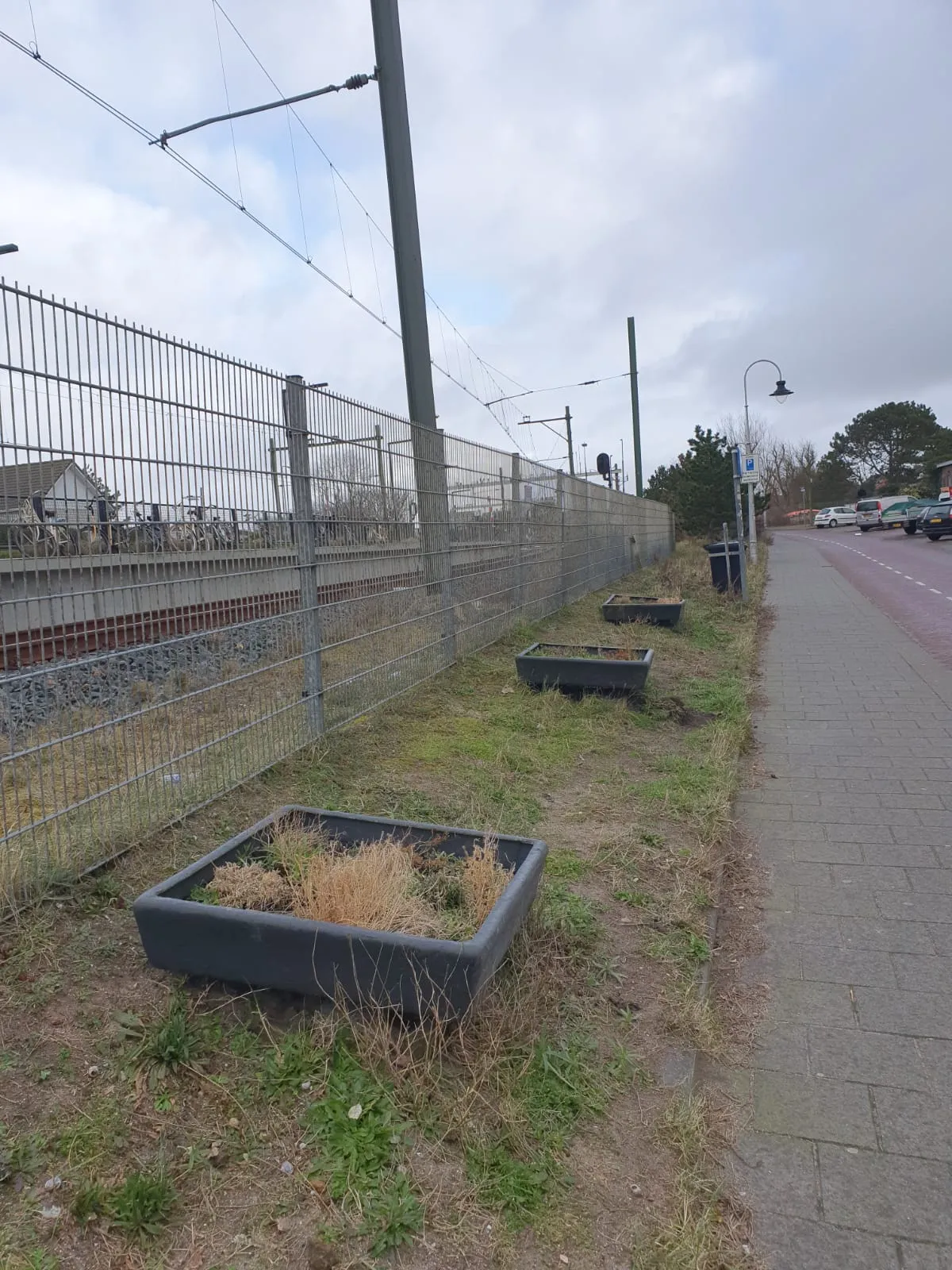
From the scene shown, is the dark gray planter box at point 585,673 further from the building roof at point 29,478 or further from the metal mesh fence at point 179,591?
the building roof at point 29,478

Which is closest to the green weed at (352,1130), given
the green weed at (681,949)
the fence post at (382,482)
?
the green weed at (681,949)

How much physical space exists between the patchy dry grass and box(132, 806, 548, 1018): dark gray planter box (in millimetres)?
101

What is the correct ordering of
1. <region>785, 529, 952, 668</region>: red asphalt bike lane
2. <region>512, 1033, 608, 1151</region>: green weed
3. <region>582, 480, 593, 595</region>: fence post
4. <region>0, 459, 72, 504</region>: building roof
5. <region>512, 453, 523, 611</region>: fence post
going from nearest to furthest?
<region>512, 1033, 608, 1151</region>: green weed → <region>0, 459, 72, 504</region>: building roof → <region>512, 453, 523, 611</region>: fence post → <region>785, 529, 952, 668</region>: red asphalt bike lane → <region>582, 480, 593, 595</region>: fence post

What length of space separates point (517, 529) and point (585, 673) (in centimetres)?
346

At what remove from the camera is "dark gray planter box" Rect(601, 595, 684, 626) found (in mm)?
11234

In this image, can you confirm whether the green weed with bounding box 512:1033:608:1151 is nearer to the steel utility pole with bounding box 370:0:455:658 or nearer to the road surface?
the steel utility pole with bounding box 370:0:455:658

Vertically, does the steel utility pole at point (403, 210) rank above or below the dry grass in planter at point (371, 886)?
above

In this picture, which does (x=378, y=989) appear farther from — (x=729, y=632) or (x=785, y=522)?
(x=785, y=522)

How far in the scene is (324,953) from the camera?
96.9 inches

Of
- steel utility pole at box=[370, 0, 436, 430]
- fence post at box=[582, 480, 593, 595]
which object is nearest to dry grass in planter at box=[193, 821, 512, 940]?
steel utility pole at box=[370, 0, 436, 430]

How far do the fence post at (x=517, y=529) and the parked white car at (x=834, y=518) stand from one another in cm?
6593

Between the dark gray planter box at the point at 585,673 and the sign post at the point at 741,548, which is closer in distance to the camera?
the dark gray planter box at the point at 585,673

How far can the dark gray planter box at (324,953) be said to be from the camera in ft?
7.78

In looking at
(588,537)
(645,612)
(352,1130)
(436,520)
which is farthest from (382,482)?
(588,537)
